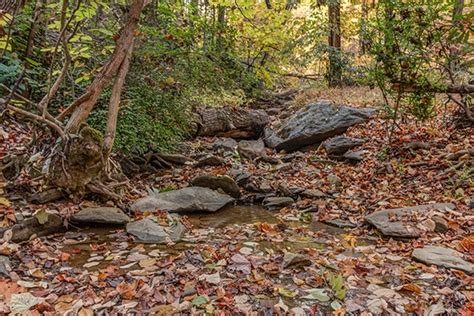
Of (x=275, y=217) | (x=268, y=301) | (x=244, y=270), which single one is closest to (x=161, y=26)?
(x=275, y=217)

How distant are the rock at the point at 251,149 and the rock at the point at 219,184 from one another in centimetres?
210

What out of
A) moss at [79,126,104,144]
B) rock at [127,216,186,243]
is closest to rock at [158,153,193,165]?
moss at [79,126,104,144]

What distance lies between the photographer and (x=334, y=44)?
Result: 10.6m

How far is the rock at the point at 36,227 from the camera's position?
10.3ft

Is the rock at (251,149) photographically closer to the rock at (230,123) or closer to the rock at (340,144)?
the rock at (230,123)

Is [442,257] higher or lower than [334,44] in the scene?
lower

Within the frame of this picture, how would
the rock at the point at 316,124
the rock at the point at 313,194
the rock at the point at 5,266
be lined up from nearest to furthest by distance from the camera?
the rock at the point at 5,266 < the rock at the point at 313,194 < the rock at the point at 316,124

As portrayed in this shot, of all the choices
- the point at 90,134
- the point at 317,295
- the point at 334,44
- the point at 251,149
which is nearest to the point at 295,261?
the point at 317,295

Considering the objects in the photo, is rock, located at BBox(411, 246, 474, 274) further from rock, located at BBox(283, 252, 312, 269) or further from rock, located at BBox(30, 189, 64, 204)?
rock, located at BBox(30, 189, 64, 204)

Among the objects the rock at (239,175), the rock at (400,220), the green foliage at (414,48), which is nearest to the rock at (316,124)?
the green foliage at (414,48)

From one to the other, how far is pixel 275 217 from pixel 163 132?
8.29 ft

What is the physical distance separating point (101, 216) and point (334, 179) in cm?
338

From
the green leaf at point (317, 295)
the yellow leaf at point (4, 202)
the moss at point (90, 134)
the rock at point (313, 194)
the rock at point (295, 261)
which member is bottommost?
the rock at point (313, 194)

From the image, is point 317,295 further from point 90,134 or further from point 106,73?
point 106,73
